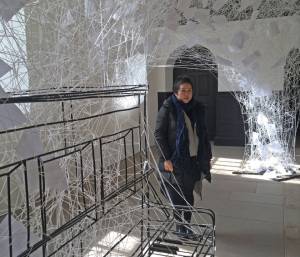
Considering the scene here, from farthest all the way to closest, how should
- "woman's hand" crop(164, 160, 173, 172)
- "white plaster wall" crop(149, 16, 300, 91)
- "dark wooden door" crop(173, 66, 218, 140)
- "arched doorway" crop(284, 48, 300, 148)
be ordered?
"dark wooden door" crop(173, 66, 218, 140) < "arched doorway" crop(284, 48, 300, 148) < "white plaster wall" crop(149, 16, 300, 91) < "woman's hand" crop(164, 160, 173, 172)

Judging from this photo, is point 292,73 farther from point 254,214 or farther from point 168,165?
point 168,165

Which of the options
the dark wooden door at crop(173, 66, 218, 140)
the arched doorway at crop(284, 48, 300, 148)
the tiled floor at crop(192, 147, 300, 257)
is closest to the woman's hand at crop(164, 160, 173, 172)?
the tiled floor at crop(192, 147, 300, 257)

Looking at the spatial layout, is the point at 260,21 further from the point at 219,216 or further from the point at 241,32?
the point at 219,216

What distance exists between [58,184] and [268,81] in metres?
2.87

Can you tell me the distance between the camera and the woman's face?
1.90m

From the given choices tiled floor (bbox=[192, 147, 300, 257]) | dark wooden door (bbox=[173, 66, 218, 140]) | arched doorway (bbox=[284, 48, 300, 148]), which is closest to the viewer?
tiled floor (bbox=[192, 147, 300, 257])

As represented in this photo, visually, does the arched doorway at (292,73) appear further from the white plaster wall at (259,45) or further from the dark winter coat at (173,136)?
the dark winter coat at (173,136)

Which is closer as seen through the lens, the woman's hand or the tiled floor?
the woman's hand

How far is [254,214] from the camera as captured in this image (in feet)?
8.33

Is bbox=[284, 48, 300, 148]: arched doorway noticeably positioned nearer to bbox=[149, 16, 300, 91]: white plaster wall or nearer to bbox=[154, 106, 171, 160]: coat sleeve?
bbox=[149, 16, 300, 91]: white plaster wall

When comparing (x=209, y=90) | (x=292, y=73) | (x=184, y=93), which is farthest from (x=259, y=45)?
(x=209, y=90)

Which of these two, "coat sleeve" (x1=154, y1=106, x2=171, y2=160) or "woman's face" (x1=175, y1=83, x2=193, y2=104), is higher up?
"woman's face" (x1=175, y1=83, x2=193, y2=104)

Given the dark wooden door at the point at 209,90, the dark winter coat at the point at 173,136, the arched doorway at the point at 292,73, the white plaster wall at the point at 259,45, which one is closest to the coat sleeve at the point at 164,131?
the dark winter coat at the point at 173,136

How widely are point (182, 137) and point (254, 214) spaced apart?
1.02m
